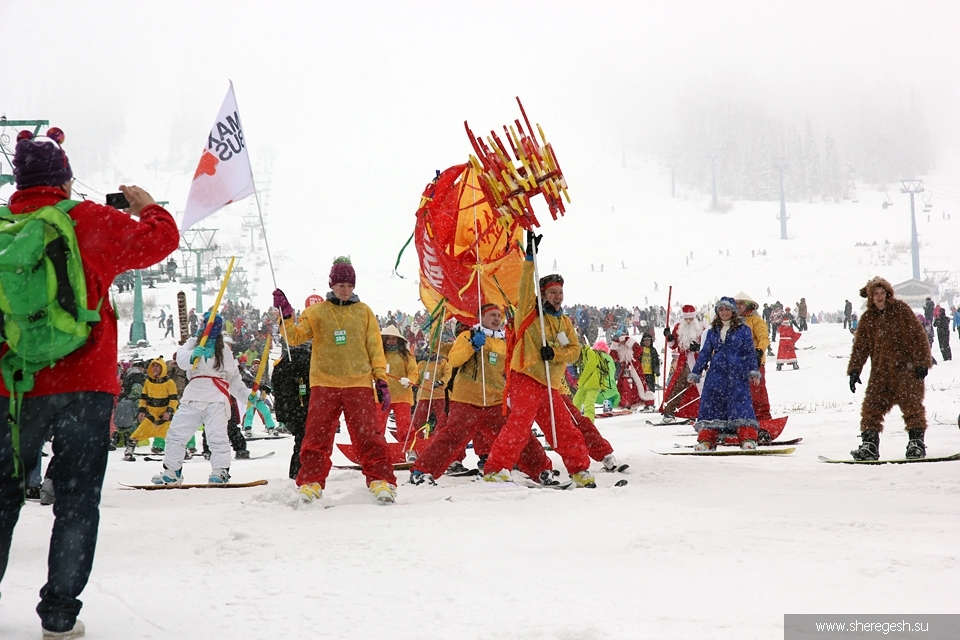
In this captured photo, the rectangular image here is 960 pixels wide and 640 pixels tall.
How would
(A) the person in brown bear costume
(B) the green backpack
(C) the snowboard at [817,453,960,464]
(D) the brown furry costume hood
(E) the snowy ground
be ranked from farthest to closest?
(D) the brown furry costume hood, (A) the person in brown bear costume, (C) the snowboard at [817,453,960,464], (E) the snowy ground, (B) the green backpack

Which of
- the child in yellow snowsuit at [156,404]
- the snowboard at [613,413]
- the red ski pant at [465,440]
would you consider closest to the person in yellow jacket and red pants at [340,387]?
the red ski pant at [465,440]

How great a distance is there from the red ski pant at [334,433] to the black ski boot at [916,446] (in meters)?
4.45

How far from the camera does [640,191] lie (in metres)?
121

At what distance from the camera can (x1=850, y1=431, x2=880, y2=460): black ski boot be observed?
7.82 meters

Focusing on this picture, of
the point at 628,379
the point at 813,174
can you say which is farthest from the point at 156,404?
the point at 813,174

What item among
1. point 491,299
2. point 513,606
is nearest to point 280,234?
point 491,299

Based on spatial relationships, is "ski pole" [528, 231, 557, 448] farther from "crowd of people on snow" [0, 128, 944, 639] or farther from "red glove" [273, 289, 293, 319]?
"red glove" [273, 289, 293, 319]

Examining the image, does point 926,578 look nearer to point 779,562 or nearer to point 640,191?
point 779,562

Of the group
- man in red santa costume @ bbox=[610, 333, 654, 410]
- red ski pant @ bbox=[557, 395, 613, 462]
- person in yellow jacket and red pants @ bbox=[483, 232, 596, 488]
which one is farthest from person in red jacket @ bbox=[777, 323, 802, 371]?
person in yellow jacket and red pants @ bbox=[483, 232, 596, 488]

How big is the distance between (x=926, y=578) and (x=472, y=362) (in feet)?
14.8

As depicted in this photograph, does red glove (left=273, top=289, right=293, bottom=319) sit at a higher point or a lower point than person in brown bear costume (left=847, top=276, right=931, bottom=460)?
higher

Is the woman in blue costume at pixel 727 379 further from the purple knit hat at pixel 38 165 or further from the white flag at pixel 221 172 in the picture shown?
the purple knit hat at pixel 38 165

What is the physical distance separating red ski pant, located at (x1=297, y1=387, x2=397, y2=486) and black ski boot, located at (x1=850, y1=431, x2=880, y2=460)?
413cm

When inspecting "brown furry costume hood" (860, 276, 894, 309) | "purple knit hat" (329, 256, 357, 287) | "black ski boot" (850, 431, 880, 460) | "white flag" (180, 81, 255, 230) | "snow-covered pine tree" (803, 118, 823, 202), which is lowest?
"black ski boot" (850, 431, 880, 460)
